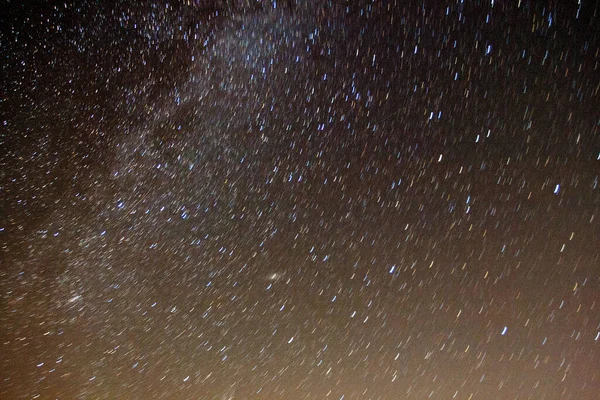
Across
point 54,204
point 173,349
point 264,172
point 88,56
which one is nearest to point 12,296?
point 54,204

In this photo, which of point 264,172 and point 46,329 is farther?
point 46,329

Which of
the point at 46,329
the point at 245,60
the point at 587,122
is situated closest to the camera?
the point at 587,122

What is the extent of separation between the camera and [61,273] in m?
1.11

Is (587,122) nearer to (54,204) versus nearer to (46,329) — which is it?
(54,204)

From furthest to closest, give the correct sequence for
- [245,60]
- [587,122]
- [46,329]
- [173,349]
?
[46,329] < [173,349] < [245,60] < [587,122]

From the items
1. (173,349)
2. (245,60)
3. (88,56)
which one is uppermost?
(88,56)

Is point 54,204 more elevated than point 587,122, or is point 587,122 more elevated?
point 54,204

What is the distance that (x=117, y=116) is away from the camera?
1.04 metres

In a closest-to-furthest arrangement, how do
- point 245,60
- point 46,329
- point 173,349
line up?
1. point 245,60
2. point 173,349
3. point 46,329

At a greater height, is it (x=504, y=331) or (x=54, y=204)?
(x=54, y=204)

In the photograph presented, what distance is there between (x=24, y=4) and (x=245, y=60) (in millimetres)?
586

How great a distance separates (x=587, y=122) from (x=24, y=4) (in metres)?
1.23

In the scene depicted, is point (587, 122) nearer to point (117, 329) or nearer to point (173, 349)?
point (173, 349)

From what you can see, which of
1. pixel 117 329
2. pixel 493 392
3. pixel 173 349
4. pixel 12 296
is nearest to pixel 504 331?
pixel 493 392
